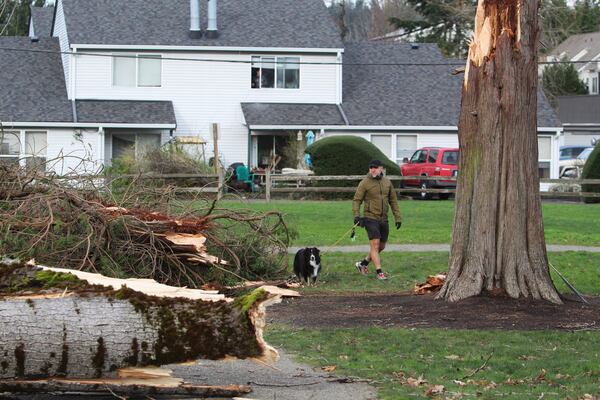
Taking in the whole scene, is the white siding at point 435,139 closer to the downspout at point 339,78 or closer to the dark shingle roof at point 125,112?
the downspout at point 339,78

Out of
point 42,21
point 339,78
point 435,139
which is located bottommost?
point 435,139

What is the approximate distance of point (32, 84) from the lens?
140ft

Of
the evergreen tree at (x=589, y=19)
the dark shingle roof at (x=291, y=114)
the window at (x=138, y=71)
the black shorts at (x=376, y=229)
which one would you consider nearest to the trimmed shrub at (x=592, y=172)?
the dark shingle roof at (x=291, y=114)

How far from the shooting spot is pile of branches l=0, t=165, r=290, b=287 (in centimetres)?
1261

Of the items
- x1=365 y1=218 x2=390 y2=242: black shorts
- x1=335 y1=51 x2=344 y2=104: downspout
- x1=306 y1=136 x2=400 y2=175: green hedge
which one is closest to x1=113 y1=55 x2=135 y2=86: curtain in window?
x1=335 y1=51 x2=344 y2=104: downspout

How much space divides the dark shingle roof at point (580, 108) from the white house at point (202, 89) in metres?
24.2

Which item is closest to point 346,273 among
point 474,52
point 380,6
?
point 474,52

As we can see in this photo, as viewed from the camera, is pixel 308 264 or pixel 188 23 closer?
pixel 308 264

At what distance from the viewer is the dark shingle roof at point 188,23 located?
138ft

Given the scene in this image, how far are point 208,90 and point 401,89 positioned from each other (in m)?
8.25

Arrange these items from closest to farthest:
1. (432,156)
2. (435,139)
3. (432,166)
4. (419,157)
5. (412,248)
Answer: (412,248)
(432,166)
(432,156)
(419,157)
(435,139)

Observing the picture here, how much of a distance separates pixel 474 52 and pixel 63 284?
668 cm

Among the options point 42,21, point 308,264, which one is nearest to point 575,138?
point 42,21

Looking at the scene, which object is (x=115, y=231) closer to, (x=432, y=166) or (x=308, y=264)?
(x=308, y=264)
